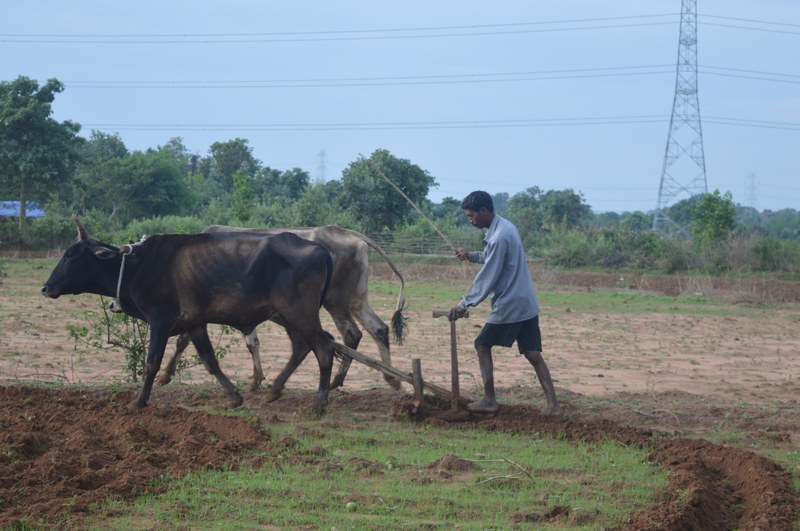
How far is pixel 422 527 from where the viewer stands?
5.77 meters

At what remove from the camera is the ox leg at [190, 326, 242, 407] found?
32.2 feet

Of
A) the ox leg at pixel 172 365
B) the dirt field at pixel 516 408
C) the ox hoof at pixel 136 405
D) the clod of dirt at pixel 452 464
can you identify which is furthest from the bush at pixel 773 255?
the clod of dirt at pixel 452 464

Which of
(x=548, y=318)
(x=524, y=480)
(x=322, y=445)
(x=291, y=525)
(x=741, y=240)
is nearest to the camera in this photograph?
(x=291, y=525)

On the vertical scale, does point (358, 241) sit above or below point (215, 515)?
above

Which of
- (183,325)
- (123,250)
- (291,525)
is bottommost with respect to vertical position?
(291,525)

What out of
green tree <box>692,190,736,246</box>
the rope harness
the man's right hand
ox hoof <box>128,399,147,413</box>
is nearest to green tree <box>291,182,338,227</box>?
green tree <box>692,190,736,246</box>

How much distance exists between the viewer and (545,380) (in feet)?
30.1

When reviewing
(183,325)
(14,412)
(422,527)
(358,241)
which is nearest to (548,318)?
(358,241)

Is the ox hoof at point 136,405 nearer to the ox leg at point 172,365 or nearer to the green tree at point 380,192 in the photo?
the ox leg at point 172,365

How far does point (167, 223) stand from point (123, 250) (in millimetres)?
33173

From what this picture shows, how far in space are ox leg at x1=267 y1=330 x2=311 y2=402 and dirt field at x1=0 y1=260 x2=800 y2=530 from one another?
0.16m

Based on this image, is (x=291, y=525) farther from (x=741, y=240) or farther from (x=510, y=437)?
(x=741, y=240)

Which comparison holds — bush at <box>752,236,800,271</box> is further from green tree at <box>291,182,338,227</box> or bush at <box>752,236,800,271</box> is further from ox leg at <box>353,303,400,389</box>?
ox leg at <box>353,303,400,389</box>

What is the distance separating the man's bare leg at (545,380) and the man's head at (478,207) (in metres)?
1.36
